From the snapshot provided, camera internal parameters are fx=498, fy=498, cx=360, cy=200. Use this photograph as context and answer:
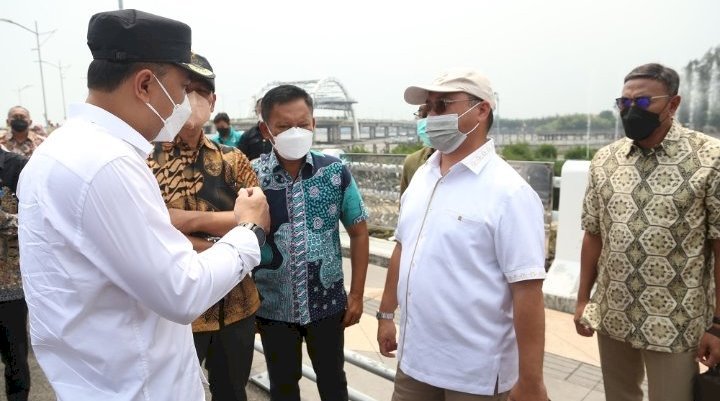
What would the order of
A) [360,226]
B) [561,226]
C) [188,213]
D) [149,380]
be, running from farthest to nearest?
[561,226]
[360,226]
[188,213]
[149,380]

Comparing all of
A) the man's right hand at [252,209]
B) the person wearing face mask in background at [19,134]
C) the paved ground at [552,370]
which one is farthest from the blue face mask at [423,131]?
the person wearing face mask in background at [19,134]

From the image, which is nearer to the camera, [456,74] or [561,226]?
[456,74]

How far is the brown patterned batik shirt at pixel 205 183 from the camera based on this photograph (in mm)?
1978

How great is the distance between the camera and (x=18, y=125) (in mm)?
4598

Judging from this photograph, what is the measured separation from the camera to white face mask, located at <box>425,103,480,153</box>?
1820 mm

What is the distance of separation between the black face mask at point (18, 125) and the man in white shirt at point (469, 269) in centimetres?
429

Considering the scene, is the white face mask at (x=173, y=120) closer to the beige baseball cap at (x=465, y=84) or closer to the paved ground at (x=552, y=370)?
the beige baseball cap at (x=465, y=84)

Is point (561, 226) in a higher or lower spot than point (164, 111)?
lower

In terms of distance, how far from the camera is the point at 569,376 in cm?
324

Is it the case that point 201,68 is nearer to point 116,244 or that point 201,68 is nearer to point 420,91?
point 116,244

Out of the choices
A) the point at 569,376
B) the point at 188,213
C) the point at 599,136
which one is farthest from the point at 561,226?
the point at 599,136

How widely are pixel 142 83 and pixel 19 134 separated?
14.2 feet

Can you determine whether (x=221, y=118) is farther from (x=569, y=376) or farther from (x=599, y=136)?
(x=599, y=136)

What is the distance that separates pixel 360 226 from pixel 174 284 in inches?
52.4
